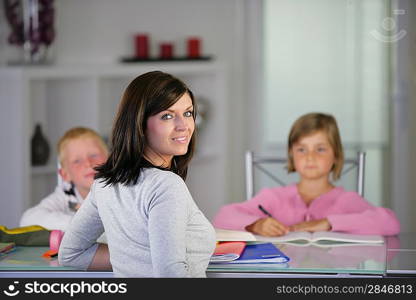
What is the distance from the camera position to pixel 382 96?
4051 millimetres

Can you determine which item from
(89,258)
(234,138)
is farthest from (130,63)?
(89,258)

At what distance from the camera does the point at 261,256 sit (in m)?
1.79

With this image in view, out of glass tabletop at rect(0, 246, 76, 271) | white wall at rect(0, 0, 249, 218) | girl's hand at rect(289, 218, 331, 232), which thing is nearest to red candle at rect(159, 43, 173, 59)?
white wall at rect(0, 0, 249, 218)

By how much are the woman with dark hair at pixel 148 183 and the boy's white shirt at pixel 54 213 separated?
648 millimetres

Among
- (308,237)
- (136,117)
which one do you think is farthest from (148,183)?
(308,237)

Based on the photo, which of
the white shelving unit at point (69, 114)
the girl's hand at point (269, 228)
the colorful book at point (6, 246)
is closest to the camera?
the colorful book at point (6, 246)

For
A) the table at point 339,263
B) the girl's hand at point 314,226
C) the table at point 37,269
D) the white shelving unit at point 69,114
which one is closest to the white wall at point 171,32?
the white shelving unit at point 69,114

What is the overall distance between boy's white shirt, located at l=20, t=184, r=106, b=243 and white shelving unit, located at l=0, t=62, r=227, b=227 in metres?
1.05

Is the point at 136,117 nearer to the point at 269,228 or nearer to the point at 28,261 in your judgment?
the point at 28,261

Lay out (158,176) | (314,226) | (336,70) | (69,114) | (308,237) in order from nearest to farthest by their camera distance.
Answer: (158,176), (308,237), (314,226), (69,114), (336,70)

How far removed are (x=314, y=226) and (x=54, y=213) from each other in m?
0.74

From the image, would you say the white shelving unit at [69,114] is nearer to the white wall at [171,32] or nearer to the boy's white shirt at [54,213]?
the white wall at [171,32]

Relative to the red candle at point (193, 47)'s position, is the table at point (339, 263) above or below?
below

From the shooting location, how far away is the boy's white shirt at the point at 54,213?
226cm
